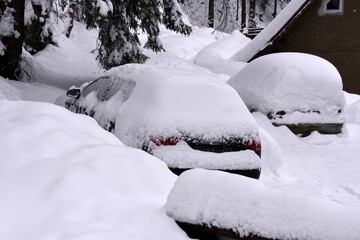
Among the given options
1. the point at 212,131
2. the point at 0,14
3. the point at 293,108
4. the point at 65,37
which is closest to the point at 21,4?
the point at 0,14

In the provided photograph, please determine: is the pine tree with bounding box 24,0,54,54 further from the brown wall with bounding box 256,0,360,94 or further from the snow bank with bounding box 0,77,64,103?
the brown wall with bounding box 256,0,360,94

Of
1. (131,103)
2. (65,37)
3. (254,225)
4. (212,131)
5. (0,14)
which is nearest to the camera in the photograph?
(254,225)

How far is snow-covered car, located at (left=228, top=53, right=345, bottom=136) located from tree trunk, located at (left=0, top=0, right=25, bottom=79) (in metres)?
6.18

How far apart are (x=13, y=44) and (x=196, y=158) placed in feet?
27.6

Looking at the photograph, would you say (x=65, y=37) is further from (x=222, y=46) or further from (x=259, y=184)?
(x=259, y=184)

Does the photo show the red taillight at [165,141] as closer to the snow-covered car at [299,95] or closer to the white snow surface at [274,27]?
the snow-covered car at [299,95]

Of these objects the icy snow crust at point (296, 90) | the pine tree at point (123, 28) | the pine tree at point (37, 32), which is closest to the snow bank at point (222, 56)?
the pine tree at point (123, 28)

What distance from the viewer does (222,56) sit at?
67.2ft

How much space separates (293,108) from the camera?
922 centimetres

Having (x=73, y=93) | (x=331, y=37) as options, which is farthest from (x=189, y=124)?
(x=331, y=37)

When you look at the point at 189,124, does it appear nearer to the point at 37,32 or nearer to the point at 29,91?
the point at 29,91

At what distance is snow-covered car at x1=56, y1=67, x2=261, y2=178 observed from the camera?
4547 millimetres

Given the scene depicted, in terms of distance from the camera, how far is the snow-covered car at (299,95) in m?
9.20

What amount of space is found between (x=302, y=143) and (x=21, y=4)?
7.97 meters
